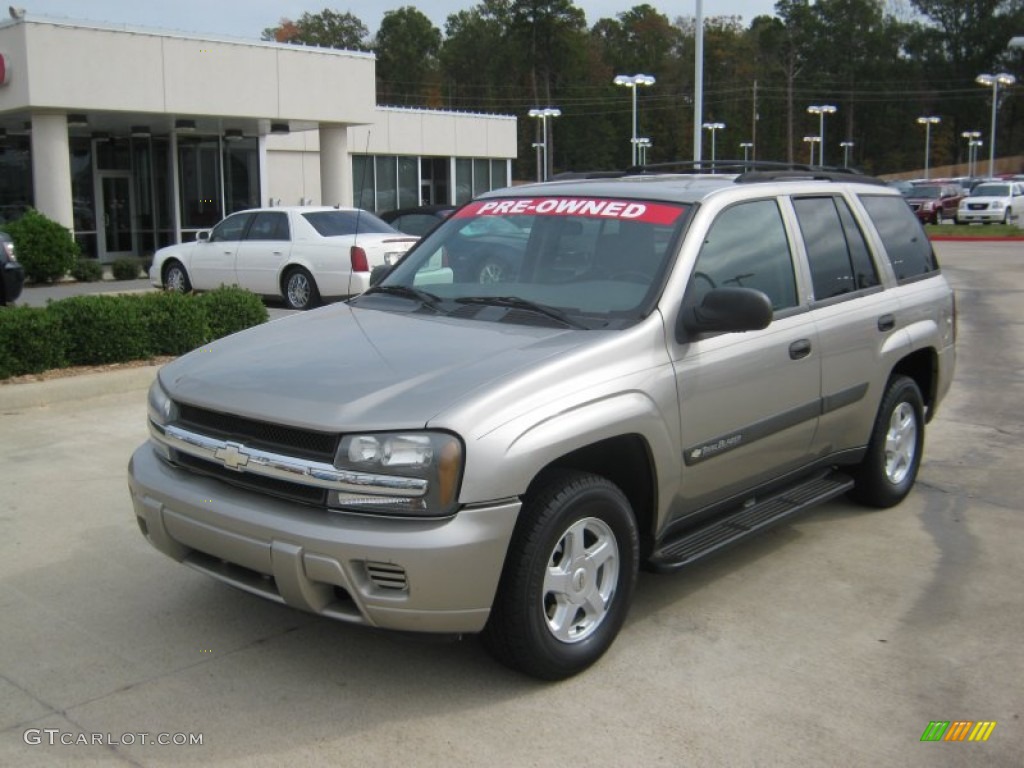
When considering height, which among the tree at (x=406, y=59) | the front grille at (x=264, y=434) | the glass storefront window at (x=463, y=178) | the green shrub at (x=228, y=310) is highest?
the tree at (x=406, y=59)

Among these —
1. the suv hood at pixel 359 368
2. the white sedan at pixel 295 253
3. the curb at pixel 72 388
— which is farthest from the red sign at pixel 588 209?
the white sedan at pixel 295 253

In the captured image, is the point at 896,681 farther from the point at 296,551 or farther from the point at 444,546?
the point at 296,551

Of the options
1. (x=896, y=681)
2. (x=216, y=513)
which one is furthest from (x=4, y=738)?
(x=896, y=681)

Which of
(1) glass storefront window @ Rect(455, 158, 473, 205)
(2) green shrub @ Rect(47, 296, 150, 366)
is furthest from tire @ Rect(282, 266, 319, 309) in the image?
(1) glass storefront window @ Rect(455, 158, 473, 205)

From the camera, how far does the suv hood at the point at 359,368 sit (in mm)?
3707

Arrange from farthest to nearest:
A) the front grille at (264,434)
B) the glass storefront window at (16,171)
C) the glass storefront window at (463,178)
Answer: the glass storefront window at (463,178), the glass storefront window at (16,171), the front grille at (264,434)

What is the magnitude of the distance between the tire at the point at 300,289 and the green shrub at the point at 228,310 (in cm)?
502

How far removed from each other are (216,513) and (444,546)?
36.0 inches

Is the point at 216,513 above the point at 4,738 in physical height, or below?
above

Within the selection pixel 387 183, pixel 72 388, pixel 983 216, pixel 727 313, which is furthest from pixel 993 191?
pixel 727 313

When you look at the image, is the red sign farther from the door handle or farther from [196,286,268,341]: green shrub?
[196,286,268,341]: green shrub

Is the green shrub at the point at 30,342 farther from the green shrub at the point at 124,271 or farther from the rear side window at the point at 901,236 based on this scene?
the green shrub at the point at 124,271

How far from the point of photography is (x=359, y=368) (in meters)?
4.05

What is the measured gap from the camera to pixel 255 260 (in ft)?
54.4
